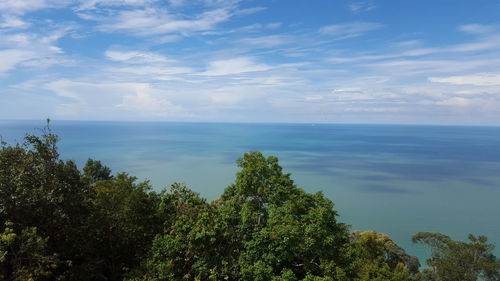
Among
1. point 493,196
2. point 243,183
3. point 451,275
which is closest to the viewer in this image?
point 243,183

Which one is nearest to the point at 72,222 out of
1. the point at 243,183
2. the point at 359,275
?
the point at 243,183

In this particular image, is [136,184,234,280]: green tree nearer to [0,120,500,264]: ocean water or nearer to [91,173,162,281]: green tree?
[91,173,162,281]: green tree

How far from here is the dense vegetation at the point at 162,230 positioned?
10195mm

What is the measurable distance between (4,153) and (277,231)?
401 inches

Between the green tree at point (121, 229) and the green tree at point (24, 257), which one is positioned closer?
the green tree at point (24, 257)

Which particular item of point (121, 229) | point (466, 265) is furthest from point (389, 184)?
point (121, 229)

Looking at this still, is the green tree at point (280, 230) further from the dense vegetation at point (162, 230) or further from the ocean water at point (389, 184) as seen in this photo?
the ocean water at point (389, 184)

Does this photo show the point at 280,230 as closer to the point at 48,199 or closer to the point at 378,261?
the point at 378,261

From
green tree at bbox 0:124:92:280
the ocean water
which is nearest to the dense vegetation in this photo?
green tree at bbox 0:124:92:280

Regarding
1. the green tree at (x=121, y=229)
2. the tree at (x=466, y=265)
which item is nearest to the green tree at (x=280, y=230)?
the green tree at (x=121, y=229)

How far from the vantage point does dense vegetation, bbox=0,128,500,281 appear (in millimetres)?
10195

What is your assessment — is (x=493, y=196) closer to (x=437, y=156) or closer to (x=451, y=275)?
(x=451, y=275)

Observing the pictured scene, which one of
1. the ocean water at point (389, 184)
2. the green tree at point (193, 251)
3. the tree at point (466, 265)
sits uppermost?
the green tree at point (193, 251)

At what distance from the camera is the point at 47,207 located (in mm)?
10930
